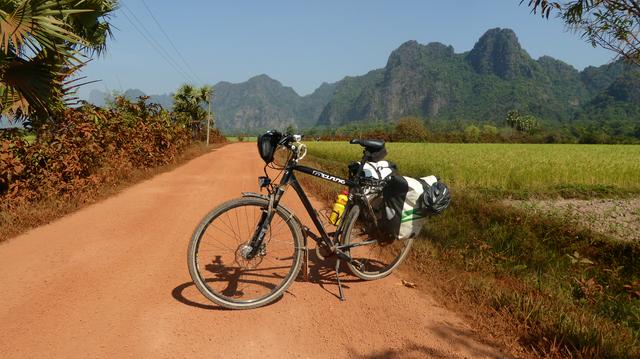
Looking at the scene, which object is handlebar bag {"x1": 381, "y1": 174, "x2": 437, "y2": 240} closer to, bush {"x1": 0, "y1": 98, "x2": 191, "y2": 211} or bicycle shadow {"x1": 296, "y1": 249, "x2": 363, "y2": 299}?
bicycle shadow {"x1": 296, "y1": 249, "x2": 363, "y2": 299}

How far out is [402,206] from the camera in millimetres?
3807

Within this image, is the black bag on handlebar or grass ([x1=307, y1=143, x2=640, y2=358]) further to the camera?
the black bag on handlebar

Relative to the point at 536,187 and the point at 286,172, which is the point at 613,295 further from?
the point at 536,187

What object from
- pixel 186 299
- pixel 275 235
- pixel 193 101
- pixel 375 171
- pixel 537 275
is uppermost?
pixel 193 101

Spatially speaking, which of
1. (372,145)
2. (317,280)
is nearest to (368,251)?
(317,280)

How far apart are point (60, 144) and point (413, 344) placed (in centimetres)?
812

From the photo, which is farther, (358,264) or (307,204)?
(358,264)

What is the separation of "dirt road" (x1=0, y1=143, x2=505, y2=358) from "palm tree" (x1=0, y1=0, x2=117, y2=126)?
312 cm

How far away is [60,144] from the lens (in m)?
7.66

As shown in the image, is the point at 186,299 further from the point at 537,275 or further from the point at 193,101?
the point at 193,101

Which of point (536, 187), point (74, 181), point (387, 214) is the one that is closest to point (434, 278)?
point (387, 214)

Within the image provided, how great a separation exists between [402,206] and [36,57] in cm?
725

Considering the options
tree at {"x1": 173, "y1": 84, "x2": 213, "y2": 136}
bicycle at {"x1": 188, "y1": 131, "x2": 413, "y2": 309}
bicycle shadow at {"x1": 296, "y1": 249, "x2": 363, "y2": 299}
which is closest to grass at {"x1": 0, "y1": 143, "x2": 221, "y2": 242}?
bicycle at {"x1": 188, "y1": 131, "x2": 413, "y2": 309}

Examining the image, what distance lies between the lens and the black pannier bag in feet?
12.5
